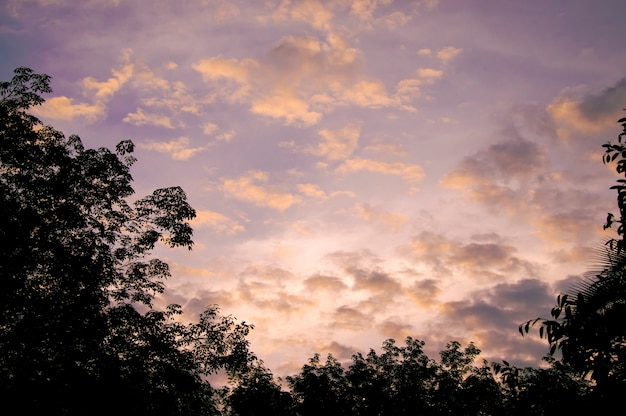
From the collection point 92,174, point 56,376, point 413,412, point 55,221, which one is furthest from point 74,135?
point 413,412

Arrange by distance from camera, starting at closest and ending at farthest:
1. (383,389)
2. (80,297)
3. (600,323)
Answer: (600,323) < (80,297) < (383,389)

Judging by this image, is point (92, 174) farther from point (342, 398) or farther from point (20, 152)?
point (342, 398)

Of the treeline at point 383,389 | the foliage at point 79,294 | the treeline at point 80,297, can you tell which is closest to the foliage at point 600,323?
the treeline at point 80,297

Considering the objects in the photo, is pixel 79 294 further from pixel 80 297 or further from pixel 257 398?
pixel 257 398

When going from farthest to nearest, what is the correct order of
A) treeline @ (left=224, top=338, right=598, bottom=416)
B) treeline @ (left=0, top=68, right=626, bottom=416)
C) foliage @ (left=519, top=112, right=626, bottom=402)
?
treeline @ (left=224, top=338, right=598, bottom=416)
treeline @ (left=0, top=68, right=626, bottom=416)
foliage @ (left=519, top=112, right=626, bottom=402)

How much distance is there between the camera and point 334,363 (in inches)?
1954

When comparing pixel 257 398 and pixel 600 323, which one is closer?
pixel 600 323

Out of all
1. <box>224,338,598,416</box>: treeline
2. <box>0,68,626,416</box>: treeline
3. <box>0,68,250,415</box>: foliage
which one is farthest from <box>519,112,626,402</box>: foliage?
<box>224,338,598,416</box>: treeline

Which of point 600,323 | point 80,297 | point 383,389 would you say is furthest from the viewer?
point 383,389

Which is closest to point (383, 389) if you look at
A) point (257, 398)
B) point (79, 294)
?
point (257, 398)

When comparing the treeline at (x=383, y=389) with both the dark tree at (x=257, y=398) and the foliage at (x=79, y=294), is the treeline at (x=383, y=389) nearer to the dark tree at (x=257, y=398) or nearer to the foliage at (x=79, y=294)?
the dark tree at (x=257, y=398)

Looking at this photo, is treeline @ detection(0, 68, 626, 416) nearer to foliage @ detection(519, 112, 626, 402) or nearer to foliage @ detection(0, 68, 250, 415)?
foliage @ detection(0, 68, 250, 415)

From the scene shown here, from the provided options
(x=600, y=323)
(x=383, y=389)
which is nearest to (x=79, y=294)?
(x=600, y=323)

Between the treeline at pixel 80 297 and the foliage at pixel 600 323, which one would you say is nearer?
the foliage at pixel 600 323
